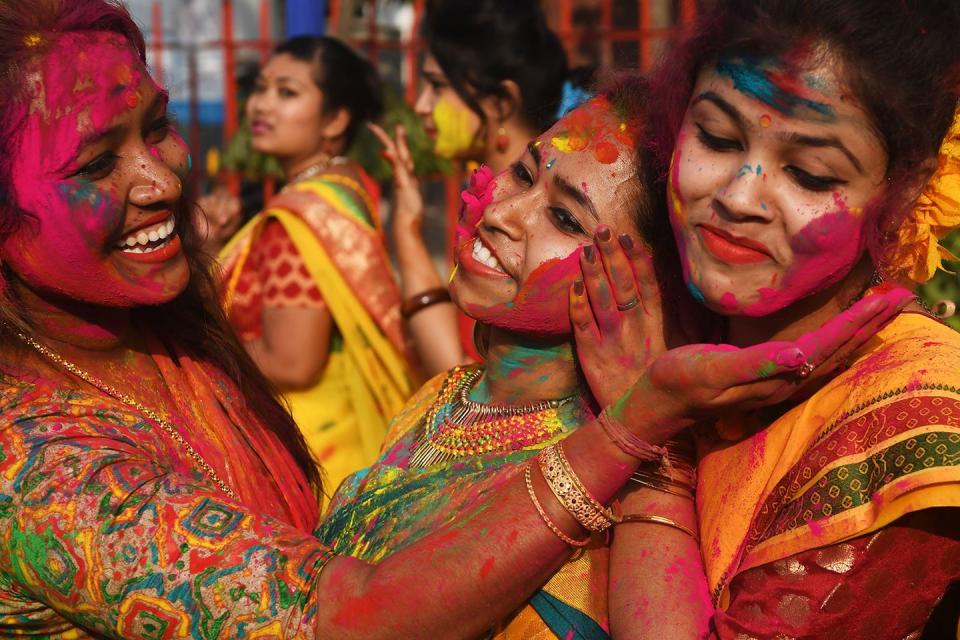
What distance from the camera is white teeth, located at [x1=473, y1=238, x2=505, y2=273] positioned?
2395mm

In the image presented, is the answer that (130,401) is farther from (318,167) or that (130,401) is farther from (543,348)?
(318,167)

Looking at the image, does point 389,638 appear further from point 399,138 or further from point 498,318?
point 399,138

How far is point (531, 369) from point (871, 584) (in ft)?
2.81

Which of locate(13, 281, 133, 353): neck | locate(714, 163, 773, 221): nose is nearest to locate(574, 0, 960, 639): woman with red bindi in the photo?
locate(714, 163, 773, 221): nose

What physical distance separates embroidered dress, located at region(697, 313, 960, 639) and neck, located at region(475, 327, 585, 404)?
44cm

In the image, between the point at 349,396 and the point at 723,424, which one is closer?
the point at 723,424

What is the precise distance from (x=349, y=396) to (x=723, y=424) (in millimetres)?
2580

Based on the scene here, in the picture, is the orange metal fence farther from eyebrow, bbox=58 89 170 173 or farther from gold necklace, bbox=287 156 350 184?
eyebrow, bbox=58 89 170 173

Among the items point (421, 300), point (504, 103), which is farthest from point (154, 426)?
point (504, 103)

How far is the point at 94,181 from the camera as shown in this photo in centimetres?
228

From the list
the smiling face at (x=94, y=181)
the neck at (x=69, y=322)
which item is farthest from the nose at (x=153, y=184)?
the neck at (x=69, y=322)

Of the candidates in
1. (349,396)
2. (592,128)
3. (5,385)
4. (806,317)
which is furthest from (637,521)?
(349,396)

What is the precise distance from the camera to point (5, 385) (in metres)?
2.21

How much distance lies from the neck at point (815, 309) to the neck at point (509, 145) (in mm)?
2436
